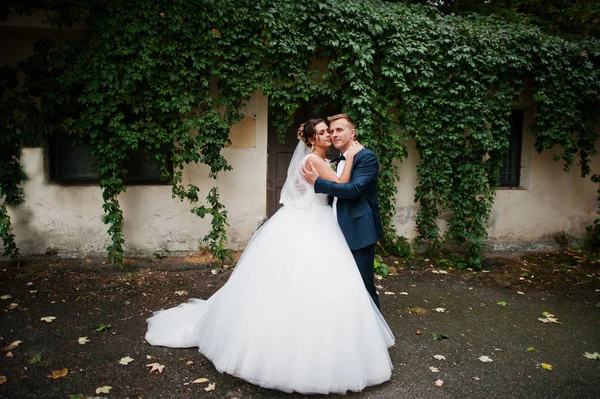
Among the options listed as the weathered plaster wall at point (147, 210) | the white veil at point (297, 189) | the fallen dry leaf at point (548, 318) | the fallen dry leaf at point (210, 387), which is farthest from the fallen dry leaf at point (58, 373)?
the fallen dry leaf at point (548, 318)

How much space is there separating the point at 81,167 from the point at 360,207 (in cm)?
459

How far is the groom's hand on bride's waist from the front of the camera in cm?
350

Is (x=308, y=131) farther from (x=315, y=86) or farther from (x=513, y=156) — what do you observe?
(x=513, y=156)

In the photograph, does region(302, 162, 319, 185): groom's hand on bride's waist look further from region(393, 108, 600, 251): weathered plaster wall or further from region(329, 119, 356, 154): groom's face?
region(393, 108, 600, 251): weathered plaster wall

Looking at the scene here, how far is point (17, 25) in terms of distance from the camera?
5.40 metres

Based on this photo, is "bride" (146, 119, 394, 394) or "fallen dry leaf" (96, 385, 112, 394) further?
"fallen dry leaf" (96, 385, 112, 394)

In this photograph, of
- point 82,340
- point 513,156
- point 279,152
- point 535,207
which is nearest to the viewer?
point 82,340

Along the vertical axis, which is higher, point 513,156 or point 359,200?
point 513,156

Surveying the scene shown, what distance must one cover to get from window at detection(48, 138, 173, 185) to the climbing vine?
0.21 metres

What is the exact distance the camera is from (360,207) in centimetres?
357

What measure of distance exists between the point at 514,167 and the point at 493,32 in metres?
2.47

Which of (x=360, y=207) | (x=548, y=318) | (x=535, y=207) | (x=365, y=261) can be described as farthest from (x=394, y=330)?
(x=535, y=207)

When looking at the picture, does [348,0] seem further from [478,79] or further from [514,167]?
[514,167]

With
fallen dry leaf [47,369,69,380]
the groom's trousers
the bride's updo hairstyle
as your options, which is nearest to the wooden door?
the bride's updo hairstyle
